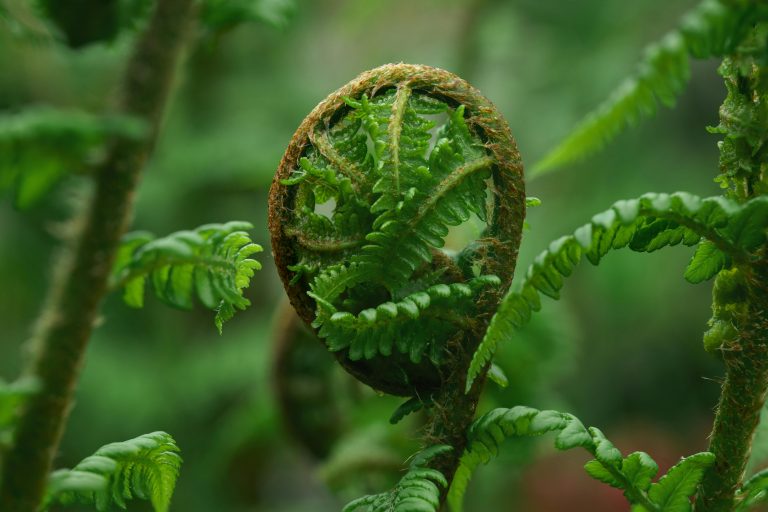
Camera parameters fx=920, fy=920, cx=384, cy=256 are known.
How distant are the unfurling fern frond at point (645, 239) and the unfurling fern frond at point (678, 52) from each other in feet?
0.30

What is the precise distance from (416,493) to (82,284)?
1.24 feet

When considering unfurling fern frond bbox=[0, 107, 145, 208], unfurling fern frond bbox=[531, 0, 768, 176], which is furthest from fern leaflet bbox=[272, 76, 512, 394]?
unfurling fern frond bbox=[0, 107, 145, 208]

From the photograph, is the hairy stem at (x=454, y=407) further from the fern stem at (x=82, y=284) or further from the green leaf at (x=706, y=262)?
the fern stem at (x=82, y=284)

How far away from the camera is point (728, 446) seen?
100 cm

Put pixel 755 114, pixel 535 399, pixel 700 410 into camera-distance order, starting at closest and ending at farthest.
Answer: pixel 755 114, pixel 535 399, pixel 700 410

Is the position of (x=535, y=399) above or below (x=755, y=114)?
above

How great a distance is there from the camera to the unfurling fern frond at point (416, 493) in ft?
2.93

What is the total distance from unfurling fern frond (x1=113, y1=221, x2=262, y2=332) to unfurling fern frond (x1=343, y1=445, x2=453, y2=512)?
24 centimetres

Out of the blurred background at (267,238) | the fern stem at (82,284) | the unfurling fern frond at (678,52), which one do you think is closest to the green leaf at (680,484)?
the unfurling fern frond at (678,52)

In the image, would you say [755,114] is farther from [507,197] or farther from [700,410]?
[700,410]

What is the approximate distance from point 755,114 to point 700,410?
4.19 m

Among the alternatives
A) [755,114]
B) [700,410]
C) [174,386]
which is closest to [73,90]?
[174,386]

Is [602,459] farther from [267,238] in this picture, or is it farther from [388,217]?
[267,238]

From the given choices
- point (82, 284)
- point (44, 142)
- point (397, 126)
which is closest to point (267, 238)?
point (397, 126)
